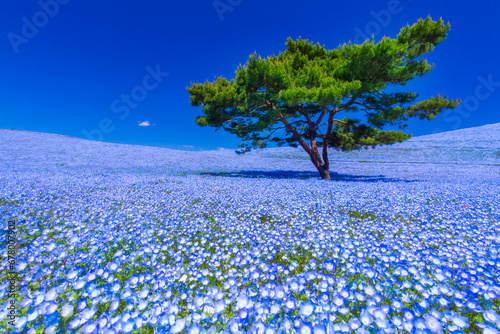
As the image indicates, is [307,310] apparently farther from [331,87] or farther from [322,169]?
[322,169]

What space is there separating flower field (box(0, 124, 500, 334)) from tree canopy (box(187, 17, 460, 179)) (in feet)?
22.8

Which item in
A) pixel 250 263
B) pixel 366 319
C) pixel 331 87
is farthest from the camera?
pixel 331 87

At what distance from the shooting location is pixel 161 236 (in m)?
4.44

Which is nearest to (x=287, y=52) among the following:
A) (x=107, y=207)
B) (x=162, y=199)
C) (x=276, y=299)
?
(x=162, y=199)

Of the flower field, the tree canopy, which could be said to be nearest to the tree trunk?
the tree canopy

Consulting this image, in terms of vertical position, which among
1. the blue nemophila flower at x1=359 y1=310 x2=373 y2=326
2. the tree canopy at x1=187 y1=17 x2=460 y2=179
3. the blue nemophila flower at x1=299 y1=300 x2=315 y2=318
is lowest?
the blue nemophila flower at x1=359 y1=310 x2=373 y2=326

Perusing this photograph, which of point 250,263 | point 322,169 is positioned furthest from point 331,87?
point 250,263

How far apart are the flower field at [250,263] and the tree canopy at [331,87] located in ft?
22.8

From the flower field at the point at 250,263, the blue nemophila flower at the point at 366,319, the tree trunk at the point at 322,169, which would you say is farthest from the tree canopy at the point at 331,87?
the blue nemophila flower at the point at 366,319

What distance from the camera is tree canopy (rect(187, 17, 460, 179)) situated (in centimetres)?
1187

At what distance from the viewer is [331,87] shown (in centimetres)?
1154

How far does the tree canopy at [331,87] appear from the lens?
467 inches

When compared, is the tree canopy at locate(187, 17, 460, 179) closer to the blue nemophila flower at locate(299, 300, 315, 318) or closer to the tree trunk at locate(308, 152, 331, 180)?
the tree trunk at locate(308, 152, 331, 180)

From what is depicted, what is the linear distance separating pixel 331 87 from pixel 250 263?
10893mm
